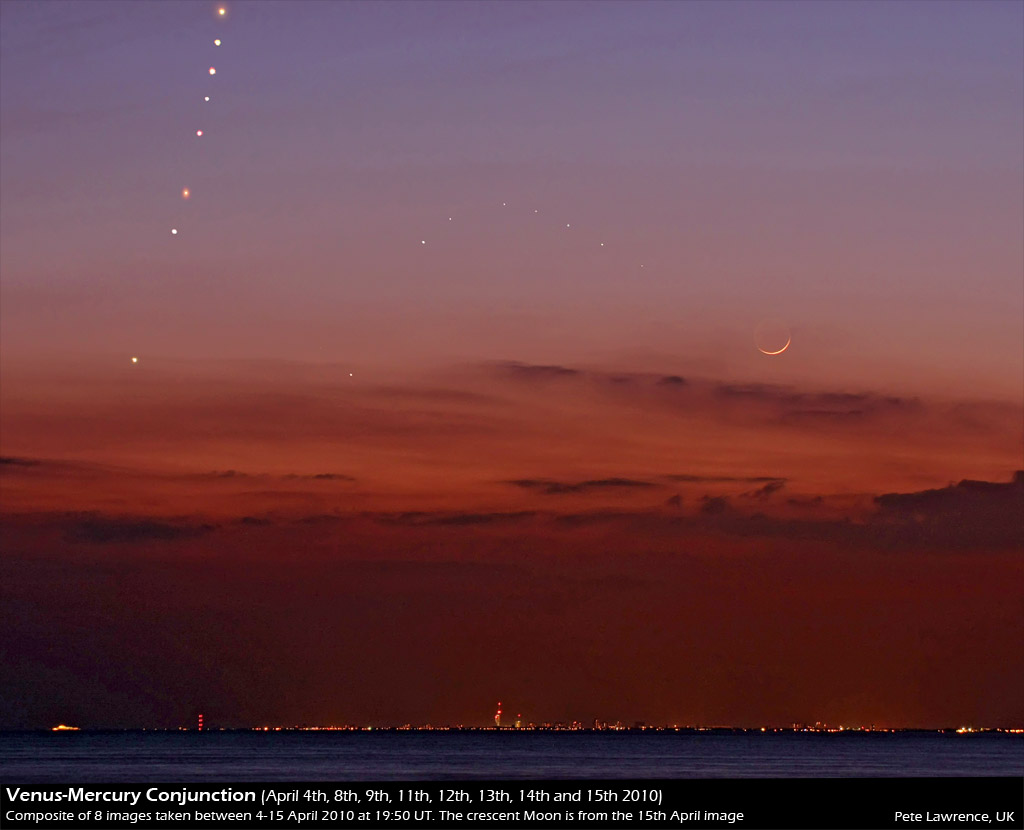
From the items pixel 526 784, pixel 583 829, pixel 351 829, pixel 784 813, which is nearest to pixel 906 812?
pixel 784 813

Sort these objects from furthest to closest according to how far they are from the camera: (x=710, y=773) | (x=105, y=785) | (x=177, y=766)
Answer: (x=177, y=766), (x=710, y=773), (x=105, y=785)

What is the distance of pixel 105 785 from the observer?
5477 inches

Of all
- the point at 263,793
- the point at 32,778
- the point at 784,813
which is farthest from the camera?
the point at 32,778

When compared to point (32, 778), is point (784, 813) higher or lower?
lower

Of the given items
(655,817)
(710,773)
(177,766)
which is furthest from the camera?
(177,766)

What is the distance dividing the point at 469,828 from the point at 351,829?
7618 millimetres

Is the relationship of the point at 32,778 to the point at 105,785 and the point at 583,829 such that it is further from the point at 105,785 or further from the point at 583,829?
the point at 583,829

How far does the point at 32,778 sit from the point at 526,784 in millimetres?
51362

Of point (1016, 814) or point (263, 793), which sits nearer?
point (1016, 814)

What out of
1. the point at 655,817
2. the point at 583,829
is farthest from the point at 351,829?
the point at 655,817

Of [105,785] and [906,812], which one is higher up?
[105,785]

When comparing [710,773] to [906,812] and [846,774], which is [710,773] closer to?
[846,774]

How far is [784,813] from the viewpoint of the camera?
91875mm

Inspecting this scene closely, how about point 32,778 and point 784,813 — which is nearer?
point 784,813
